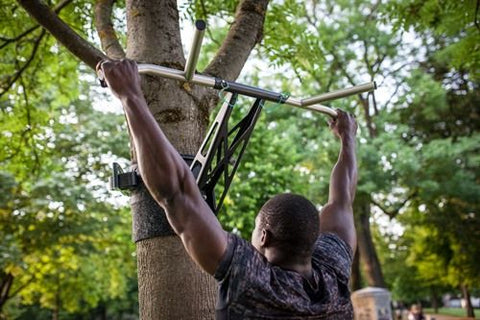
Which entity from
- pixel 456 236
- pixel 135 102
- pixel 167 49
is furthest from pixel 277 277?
pixel 456 236

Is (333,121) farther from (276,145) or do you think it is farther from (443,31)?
(276,145)

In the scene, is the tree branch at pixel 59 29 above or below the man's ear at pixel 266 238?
above

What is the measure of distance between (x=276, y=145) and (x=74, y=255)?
24.0 feet

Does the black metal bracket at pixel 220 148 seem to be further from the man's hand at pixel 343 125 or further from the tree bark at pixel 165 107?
the man's hand at pixel 343 125

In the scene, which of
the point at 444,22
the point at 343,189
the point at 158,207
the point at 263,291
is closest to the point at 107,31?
the point at 158,207

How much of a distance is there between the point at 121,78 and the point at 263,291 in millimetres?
909

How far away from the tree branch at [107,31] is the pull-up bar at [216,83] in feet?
4.49

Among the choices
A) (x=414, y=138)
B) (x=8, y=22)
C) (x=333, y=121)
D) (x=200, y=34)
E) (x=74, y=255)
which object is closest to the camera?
(x=200, y=34)

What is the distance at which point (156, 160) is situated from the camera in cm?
172

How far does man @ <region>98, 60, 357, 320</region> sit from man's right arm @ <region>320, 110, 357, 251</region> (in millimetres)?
360

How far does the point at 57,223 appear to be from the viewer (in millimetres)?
14953

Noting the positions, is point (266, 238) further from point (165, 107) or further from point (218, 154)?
point (165, 107)

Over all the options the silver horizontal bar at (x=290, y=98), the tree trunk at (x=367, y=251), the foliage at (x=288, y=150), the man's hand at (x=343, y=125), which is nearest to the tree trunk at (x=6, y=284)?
the foliage at (x=288, y=150)

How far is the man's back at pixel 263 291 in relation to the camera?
1734 mm
